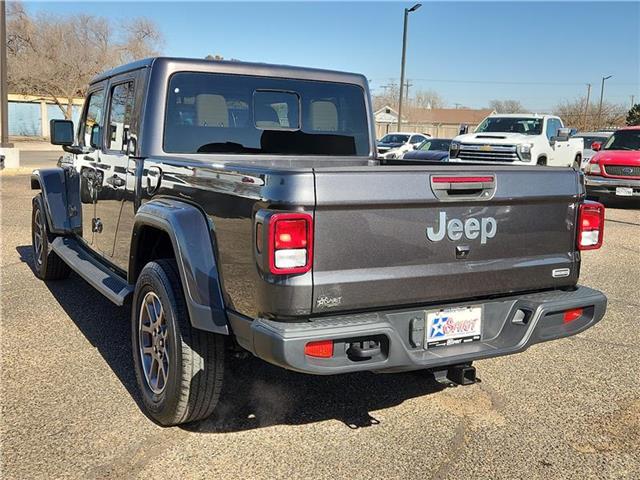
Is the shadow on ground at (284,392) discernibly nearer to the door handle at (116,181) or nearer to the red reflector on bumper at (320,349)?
the red reflector on bumper at (320,349)

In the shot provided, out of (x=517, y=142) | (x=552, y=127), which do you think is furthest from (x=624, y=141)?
(x=517, y=142)

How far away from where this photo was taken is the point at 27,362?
4328 mm

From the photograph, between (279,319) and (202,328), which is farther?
(202,328)

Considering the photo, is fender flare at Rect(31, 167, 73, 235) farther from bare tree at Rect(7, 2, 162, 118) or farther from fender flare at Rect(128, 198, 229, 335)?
bare tree at Rect(7, 2, 162, 118)

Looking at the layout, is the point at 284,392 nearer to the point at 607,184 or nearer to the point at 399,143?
the point at 607,184

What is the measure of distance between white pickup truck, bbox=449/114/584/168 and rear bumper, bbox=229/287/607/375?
12.4 meters

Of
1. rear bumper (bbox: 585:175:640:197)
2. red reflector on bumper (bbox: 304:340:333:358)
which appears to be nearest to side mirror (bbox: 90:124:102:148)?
red reflector on bumper (bbox: 304:340:333:358)

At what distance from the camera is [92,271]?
4.71 meters

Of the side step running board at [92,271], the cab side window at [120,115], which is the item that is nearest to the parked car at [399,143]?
the side step running board at [92,271]

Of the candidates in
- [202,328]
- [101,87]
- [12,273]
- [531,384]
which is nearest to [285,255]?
[202,328]

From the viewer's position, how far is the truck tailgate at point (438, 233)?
277cm

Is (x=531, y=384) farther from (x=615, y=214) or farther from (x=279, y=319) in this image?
(x=615, y=214)

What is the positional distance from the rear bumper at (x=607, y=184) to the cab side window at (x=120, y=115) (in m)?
11.5

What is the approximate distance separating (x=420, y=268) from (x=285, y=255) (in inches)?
27.4
